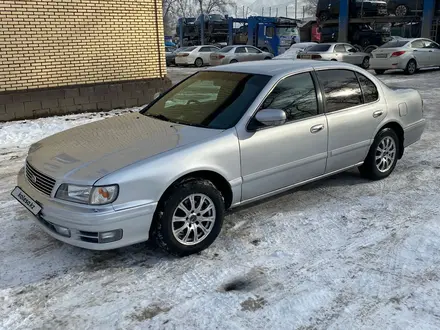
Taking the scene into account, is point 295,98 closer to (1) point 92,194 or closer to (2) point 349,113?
(2) point 349,113

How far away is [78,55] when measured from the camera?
9812mm

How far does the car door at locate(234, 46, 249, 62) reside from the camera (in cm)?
2398

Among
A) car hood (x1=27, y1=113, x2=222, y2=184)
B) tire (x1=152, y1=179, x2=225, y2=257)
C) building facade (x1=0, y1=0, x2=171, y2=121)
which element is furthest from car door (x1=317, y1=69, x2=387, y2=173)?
building facade (x1=0, y1=0, x2=171, y2=121)

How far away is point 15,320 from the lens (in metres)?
2.87

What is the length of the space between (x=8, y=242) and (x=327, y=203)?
3199 millimetres

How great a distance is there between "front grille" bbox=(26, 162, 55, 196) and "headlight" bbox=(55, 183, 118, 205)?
0.23 meters

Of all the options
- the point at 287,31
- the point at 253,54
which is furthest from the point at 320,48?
the point at 287,31

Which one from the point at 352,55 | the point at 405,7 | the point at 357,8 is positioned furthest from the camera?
the point at 357,8

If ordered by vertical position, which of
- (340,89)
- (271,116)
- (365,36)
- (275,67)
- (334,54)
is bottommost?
(334,54)

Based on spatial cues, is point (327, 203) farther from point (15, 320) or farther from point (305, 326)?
point (15, 320)

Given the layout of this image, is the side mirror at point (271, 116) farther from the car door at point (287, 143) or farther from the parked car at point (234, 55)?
the parked car at point (234, 55)

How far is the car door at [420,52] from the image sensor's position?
18125 mm

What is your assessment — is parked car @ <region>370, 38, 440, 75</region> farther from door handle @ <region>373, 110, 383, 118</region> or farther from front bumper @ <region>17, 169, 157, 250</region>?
front bumper @ <region>17, 169, 157, 250</region>

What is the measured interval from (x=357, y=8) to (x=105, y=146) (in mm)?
26335
